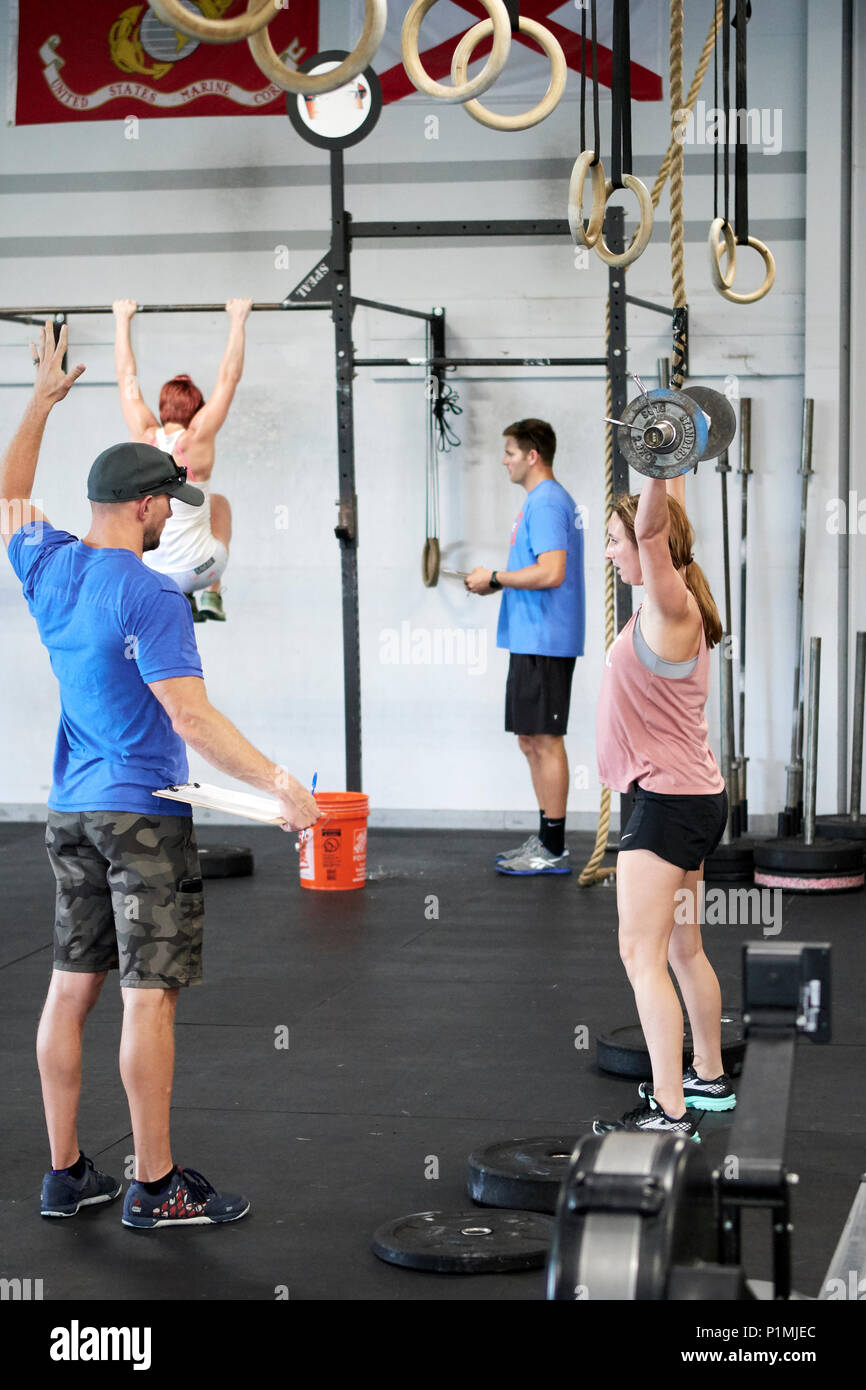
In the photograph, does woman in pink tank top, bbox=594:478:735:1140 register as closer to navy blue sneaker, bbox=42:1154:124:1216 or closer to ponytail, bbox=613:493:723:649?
ponytail, bbox=613:493:723:649

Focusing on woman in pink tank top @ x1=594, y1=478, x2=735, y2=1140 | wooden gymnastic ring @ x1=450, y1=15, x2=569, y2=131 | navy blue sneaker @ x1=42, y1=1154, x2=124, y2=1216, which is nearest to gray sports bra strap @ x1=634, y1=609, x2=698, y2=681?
woman in pink tank top @ x1=594, y1=478, x2=735, y2=1140

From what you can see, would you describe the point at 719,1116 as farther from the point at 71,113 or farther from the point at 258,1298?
the point at 71,113

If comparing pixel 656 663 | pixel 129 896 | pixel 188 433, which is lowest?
pixel 129 896

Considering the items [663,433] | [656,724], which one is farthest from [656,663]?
[663,433]

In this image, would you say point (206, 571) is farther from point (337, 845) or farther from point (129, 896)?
point (129, 896)

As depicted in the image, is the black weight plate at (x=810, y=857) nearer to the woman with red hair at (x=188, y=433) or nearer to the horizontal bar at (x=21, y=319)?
the woman with red hair at (x=188, y=433)

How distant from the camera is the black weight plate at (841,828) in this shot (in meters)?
5.84

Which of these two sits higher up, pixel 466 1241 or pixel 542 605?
pixel 542 605

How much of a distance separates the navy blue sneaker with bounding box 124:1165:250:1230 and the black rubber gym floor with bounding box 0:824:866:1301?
0.03 meters

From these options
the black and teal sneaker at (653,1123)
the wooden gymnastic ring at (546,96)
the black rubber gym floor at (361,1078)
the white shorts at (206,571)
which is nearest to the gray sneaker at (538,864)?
the black rubber gym floor at (361,1078)

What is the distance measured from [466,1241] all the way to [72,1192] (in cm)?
69

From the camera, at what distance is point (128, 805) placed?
101 inches

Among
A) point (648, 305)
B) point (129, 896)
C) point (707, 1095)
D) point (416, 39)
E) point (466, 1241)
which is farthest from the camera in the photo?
point (648, 305)

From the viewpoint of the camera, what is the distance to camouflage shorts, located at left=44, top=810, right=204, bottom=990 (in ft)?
8.30
